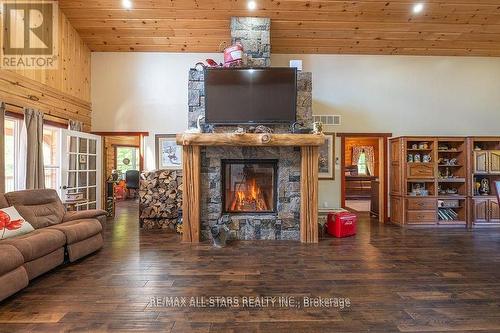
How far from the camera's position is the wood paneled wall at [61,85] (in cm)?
418

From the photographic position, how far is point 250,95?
14.8 ft

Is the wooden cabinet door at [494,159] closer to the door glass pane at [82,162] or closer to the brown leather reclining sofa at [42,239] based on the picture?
the brown leather reclining sofa at [42,239]

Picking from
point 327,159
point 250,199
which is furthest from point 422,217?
point 250,199

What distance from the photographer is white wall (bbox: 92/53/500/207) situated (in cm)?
609

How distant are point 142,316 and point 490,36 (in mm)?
7675

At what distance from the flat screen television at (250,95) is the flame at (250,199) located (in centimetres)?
110

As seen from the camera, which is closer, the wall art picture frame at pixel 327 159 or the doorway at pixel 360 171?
the wall art picture frame at pixel 327 159

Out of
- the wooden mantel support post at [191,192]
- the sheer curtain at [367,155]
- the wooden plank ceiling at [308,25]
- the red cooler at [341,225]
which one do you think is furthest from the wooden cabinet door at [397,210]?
the sheer curtain at [367,155]

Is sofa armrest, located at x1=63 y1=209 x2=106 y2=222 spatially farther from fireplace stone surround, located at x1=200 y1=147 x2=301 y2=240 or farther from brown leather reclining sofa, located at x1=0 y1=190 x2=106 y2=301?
fireplace stone surround, located at x1=200 y1=147 x2=301 y2=240

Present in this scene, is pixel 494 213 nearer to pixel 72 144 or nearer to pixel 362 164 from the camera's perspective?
pixel 362 164

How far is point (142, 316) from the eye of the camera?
7.52 ft

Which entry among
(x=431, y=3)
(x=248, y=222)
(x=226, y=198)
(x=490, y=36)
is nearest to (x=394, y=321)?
(x=248, y=222)

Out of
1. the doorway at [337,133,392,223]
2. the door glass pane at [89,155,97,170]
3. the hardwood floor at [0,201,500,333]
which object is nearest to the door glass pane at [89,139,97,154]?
the door glass pane at [89,155,97,170]

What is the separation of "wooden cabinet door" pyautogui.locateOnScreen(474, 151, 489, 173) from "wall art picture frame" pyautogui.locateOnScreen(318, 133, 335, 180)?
2727 millimetres
